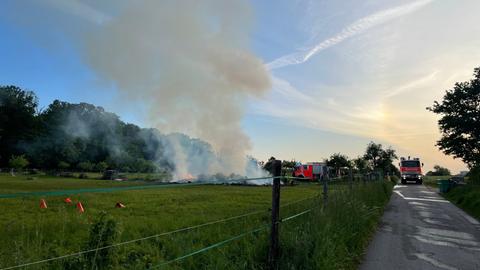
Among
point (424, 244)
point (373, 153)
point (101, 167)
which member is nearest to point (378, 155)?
point (373, 153)

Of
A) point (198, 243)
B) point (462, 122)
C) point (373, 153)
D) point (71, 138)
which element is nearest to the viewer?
point (198, 243)

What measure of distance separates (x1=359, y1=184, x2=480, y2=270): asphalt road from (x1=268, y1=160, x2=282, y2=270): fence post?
2.15 metres

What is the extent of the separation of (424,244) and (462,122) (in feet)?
116

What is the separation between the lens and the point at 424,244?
9.12m

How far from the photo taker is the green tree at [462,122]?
40.0 meters

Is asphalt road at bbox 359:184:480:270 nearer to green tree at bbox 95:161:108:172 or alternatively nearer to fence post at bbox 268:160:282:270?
fence post at bbox 268:160:282:270

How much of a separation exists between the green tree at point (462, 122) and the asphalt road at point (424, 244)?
2900 cm

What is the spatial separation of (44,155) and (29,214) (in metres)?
83.3

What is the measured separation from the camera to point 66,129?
9625 centimetres

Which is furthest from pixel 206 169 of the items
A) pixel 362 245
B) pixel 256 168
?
pixel 362 245

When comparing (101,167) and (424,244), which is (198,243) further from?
(101,167)

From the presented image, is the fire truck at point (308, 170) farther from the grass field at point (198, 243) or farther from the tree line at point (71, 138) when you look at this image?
the grass field at point (198, 243)

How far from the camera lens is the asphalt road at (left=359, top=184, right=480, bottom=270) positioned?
23.7ft

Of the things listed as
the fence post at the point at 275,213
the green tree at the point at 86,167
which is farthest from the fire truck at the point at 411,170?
the green tree at the point at 86,167
